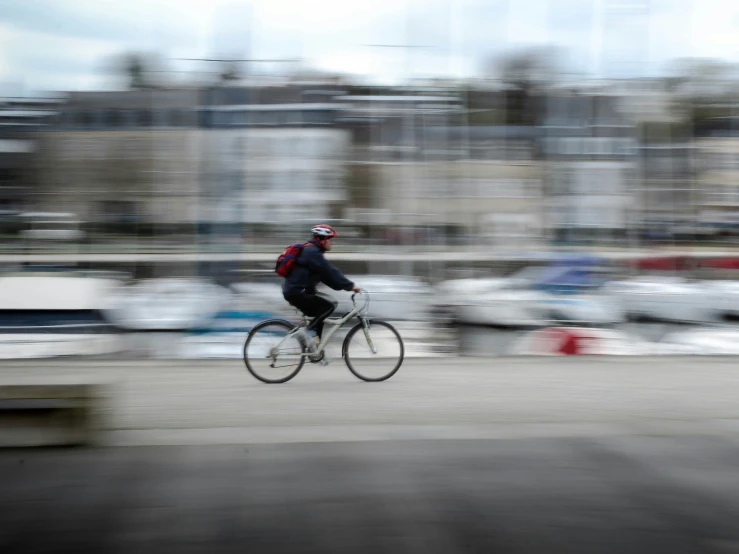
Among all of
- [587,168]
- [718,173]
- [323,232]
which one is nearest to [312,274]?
[323,232]

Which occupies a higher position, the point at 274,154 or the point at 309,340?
the point at 274,154

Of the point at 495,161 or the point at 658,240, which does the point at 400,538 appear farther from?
the point at 495,161

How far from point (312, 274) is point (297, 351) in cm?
83

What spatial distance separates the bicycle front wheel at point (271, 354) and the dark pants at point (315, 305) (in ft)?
0.77

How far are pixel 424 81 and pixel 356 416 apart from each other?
898 cm

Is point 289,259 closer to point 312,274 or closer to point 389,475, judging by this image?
point 312,274

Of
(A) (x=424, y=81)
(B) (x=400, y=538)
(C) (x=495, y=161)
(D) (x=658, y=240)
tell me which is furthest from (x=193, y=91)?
(B) (x=400, y=538)

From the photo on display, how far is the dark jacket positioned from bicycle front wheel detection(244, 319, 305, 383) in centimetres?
43

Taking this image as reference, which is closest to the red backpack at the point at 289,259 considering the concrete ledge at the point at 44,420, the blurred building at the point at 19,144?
the concrete ledge at the point at 44,420

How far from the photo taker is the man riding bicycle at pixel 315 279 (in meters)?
9.26

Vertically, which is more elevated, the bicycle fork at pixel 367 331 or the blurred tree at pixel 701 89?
the blurred tree at pixel 701 89

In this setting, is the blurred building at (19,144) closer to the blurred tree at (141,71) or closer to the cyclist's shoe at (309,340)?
the blurred tree at (141,71)

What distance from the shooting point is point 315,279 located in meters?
9.36

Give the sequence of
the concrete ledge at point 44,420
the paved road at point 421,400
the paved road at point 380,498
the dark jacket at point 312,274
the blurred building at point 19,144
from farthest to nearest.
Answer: the blurred building at point 19,144
the dark jacket at point 312,274
the paved road at point 421,400
the concrete ledge at point 44,420
the paved road at point 380,498
